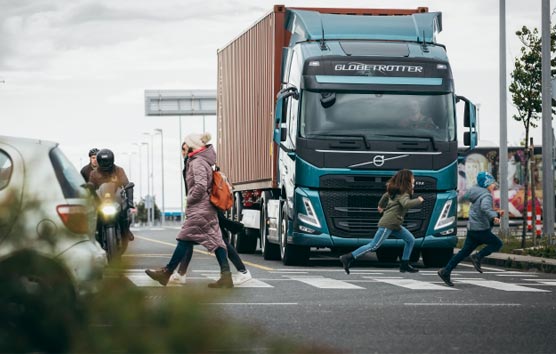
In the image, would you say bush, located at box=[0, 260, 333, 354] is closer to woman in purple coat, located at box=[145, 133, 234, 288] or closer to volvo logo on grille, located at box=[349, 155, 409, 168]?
woman in purple coat, located at box=[145, 133, 234, 288]

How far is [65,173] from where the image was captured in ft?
28.8

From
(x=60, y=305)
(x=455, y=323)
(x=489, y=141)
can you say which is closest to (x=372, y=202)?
(x=455, y=323)

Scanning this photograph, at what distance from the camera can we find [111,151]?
675 inches

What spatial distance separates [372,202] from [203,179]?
18.9ft

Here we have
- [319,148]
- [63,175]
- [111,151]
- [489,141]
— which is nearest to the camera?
[63,175]

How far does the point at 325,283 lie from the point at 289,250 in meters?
4.46

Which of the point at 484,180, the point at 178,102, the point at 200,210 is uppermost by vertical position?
the point at 178,102

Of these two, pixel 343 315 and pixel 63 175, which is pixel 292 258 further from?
pixel 63 175

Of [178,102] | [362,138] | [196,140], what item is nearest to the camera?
[196,140]

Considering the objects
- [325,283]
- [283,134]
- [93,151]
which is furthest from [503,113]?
[325,283]

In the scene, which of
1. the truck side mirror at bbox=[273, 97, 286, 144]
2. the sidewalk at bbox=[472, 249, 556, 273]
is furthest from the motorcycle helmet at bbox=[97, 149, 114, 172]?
the sidewalk at bbox=[472, 249, 556, 273]

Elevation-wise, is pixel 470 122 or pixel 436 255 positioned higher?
pixel 470 122

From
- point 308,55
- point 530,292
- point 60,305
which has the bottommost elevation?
point 530,292

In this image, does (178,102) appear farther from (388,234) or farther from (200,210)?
(200,210)
